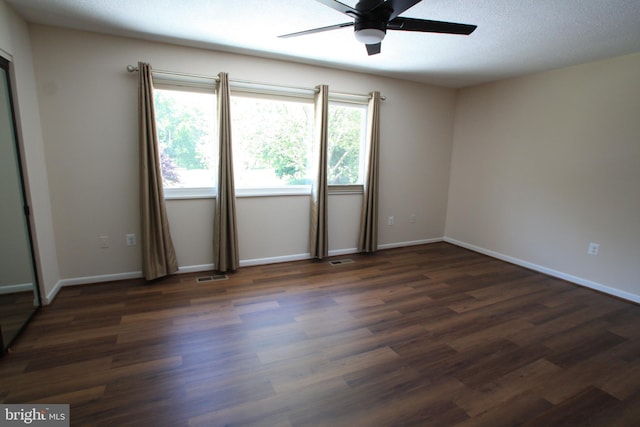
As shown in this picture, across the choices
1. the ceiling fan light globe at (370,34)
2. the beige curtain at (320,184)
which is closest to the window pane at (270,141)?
the beige curtain at (320,184)

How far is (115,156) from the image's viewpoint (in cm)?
303

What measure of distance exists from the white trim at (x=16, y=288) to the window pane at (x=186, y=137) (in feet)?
4.67

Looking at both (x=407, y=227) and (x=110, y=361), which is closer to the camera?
(x=110, y=361)

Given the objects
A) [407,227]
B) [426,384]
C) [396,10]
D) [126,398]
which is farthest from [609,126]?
[126,398]

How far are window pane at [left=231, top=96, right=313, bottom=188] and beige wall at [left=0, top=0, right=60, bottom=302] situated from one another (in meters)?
1.74

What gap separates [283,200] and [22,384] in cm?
271

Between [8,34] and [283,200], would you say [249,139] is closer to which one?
[283,200]

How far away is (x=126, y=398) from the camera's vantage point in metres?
1.69

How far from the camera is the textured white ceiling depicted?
218cm

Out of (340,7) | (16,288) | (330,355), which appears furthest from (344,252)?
A: (16,288)

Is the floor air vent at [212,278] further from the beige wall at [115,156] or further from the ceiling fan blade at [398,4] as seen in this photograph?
the ceiling fan blade at [398,4]

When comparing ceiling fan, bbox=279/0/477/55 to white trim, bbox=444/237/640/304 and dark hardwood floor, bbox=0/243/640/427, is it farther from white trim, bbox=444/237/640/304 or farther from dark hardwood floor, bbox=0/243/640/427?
white trim, bbox=444/237/640/304

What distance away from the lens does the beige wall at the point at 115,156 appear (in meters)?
2.79

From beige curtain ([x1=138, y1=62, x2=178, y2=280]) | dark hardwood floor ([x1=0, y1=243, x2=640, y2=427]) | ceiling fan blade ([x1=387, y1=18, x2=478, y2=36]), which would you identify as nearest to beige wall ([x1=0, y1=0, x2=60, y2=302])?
dark hardwood floor ([x1=0, y1=243, x2=640, y2=427])
